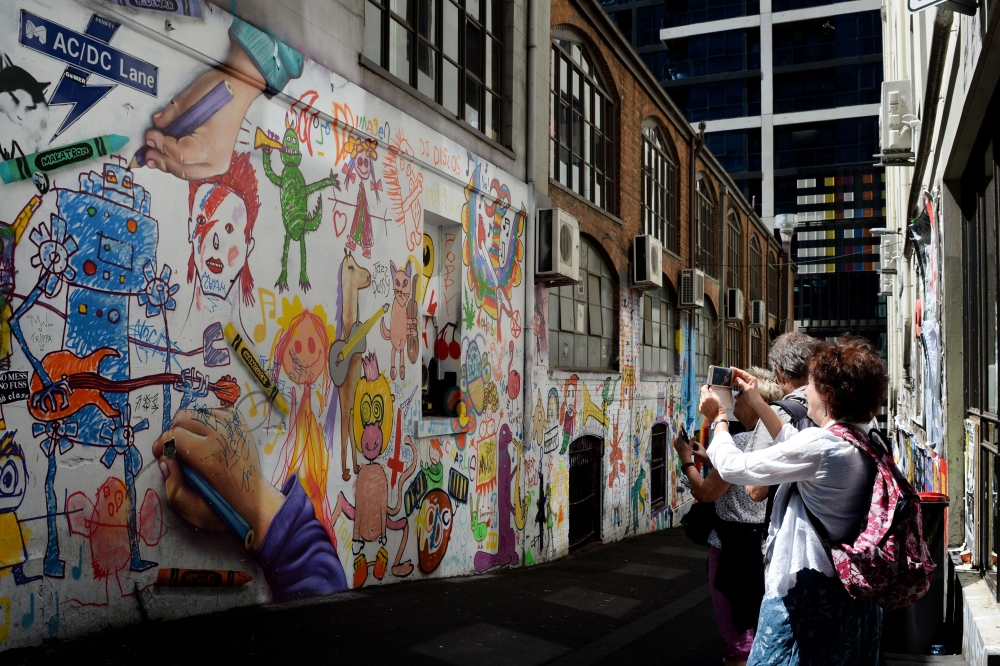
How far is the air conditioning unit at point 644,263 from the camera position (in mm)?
15305

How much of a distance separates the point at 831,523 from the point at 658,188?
50.5 ft

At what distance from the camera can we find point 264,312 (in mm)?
6410

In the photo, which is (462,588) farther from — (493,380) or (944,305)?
(944,305)

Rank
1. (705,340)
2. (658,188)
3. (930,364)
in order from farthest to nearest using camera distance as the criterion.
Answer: (705,340) < (658,188) < (930,364)

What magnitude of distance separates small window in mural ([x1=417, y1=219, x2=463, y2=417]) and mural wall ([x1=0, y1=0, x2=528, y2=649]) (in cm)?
4

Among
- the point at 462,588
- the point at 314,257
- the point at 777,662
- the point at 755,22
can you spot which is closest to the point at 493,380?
the point at 462,588

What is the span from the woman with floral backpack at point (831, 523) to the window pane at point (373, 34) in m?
6.00

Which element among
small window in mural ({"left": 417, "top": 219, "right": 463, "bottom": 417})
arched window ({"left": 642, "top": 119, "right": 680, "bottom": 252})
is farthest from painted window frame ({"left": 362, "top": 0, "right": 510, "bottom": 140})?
arched window ({"left": 642, "top": 119, "right": 680, "bottom": 252})

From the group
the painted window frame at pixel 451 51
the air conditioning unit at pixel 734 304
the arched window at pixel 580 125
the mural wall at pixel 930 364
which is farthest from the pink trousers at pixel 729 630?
the air conditioning unit at pixel 734 304

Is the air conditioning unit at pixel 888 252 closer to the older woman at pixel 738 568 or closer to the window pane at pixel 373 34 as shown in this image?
the window pane at pixel 373 34

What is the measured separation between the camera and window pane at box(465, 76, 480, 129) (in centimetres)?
997

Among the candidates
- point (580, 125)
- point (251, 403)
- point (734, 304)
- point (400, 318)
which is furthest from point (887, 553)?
point (734, 304)

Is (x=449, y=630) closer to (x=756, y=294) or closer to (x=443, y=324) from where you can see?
(x=443, y=324)

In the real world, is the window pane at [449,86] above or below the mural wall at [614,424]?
above
